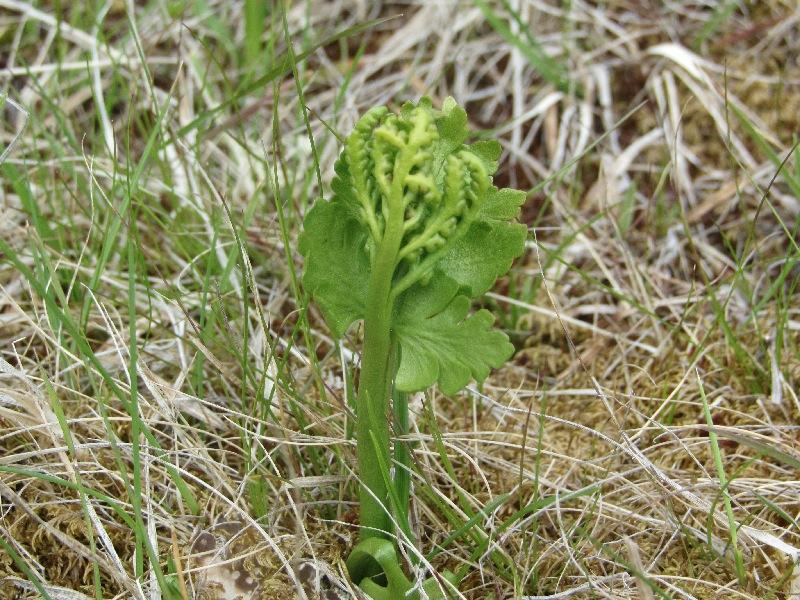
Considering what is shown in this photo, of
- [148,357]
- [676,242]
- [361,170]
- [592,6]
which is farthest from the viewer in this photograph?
[592,6]

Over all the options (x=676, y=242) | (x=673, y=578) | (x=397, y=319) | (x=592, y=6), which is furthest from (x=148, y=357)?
(x=592, y=6)

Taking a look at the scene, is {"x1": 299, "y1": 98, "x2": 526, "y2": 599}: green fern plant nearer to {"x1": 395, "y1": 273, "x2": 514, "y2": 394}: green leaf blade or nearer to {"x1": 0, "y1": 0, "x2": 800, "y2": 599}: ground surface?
{"x1": 395, "y1": 273, "x2": 514, "y2": 394}: green leaf blade

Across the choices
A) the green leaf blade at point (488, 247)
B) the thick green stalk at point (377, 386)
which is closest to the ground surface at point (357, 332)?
the thick green stalk at point (377, 386)

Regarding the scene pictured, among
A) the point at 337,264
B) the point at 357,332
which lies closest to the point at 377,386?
the point at 337,264

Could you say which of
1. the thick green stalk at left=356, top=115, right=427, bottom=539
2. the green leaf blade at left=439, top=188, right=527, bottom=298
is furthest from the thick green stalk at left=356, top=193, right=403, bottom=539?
the green leaf blade at left=439, top=188, right=527, bottom=298

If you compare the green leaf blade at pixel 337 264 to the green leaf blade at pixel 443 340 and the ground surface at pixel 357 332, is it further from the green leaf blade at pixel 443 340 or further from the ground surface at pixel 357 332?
the ground surface at pixel 357 332

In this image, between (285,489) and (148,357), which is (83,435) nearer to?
(148,357)
